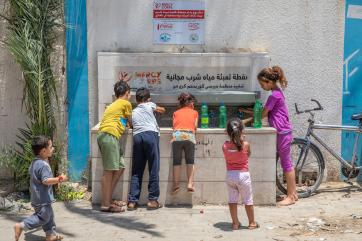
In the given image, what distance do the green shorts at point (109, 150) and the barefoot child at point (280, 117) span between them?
1.92 m

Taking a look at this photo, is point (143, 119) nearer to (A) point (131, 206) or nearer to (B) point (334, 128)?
(A) point (131, 206)

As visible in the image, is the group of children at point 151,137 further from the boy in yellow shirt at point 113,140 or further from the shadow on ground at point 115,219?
the shadow on ground at point 115,219

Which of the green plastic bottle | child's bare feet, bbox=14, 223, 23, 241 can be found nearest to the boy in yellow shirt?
the green plastic bottle

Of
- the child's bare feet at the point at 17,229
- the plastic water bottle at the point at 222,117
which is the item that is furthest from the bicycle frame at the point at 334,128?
the child's bare feet at the point at 17,229

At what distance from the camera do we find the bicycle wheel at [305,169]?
8.17 m

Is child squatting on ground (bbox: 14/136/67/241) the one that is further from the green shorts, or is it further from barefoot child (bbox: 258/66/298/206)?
barefoot child (bbox: 258/66/298/206)

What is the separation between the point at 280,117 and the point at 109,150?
2.18 metres

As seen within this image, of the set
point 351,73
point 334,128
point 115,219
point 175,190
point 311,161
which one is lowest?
point 115,219

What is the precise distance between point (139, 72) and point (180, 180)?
1615 millimetres

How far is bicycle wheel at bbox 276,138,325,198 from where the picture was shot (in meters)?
8.17

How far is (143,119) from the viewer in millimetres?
7484

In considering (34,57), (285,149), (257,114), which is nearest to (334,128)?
(285,149)

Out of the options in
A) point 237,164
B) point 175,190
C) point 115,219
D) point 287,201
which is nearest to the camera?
point 237,164

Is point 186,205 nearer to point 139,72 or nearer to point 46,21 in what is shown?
point 139,72
